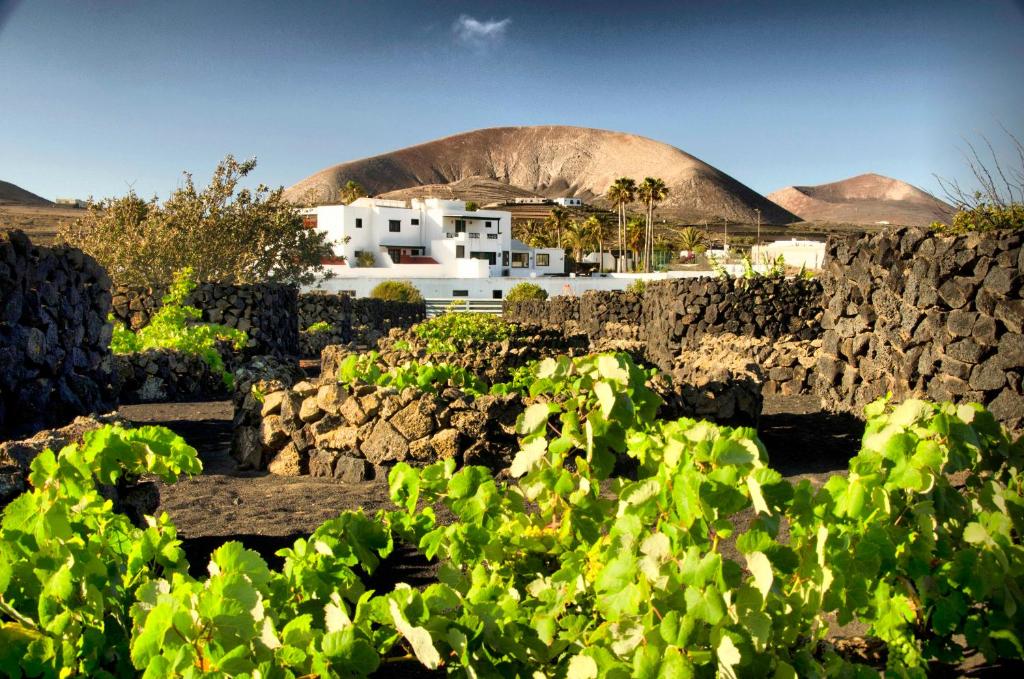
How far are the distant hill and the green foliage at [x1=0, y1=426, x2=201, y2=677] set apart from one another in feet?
267

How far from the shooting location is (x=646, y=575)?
214cm

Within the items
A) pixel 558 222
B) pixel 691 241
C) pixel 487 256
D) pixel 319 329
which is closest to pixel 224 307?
pixel 319 329

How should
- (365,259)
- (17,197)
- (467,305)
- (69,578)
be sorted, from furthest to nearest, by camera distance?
(17,197), (365,259), (467,305), (69,578)

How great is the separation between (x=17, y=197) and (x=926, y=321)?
A: 8823cm

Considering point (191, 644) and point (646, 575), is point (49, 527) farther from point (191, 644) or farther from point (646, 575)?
point (646, 575)

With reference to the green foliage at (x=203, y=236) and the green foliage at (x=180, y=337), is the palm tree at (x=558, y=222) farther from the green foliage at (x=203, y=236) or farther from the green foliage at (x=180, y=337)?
the green foliage at (x=180, y=337)

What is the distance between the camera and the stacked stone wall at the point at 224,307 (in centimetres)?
1867

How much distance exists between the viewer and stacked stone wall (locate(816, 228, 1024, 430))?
8.37m

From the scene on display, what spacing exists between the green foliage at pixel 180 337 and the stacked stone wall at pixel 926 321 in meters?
8.93

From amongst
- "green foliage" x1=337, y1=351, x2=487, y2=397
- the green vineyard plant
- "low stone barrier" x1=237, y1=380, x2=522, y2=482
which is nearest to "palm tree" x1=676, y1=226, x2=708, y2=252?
"green foliage" x1=337, y1=351, x2=487, y2=397

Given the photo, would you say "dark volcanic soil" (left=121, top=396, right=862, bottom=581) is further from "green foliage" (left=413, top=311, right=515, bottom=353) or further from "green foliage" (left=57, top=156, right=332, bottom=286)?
"green foliage" (left=57, top=156, right=332, bottom=286)

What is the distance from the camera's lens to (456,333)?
47.7ft

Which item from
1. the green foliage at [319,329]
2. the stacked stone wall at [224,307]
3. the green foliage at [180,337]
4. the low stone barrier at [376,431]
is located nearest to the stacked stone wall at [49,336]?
the green foliage at [180,337]

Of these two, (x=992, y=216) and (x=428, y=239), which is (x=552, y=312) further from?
(x=428, y=239)
